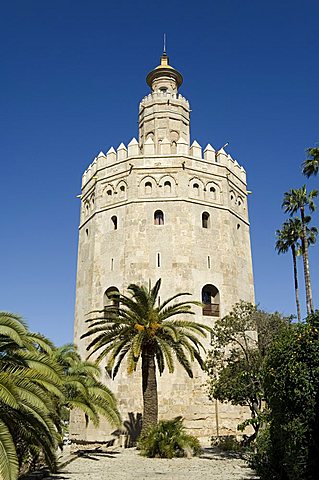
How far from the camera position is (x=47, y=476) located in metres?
11.5

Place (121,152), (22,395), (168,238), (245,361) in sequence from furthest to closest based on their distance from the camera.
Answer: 1. (121,152)
2. (168,238)
3. (245,361)
4. (22,395)

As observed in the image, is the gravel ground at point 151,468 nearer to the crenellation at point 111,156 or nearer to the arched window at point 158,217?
the arched window at point 158,217

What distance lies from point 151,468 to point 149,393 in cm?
422

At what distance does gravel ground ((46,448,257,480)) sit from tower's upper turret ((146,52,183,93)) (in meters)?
19.5

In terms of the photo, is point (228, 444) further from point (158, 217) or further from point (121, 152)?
point (121, 152)

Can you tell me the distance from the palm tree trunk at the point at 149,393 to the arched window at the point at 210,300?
5145mm

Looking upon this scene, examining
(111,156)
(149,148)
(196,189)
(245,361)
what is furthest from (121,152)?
(245,361)

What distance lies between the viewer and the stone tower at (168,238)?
20.0 meters

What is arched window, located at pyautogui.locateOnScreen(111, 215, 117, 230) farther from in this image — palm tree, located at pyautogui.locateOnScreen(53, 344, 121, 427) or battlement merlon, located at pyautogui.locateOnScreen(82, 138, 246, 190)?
palm tree, located at pyautogui.locateOnScreen(53, 344, 121, 427)

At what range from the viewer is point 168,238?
72.4 ft

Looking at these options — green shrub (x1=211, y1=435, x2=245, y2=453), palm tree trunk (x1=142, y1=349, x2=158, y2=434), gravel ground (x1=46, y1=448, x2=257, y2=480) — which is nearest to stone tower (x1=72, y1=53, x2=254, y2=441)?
green shrub (x1=211, y1=435, x2=245, y2=453)

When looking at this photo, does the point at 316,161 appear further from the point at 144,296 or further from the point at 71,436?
the point at 71,436

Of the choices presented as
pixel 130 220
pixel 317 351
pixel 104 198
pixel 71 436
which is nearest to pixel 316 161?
pixel 317 351

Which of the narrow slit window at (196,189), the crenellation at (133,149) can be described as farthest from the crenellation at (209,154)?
the crenellation at (133,149)
